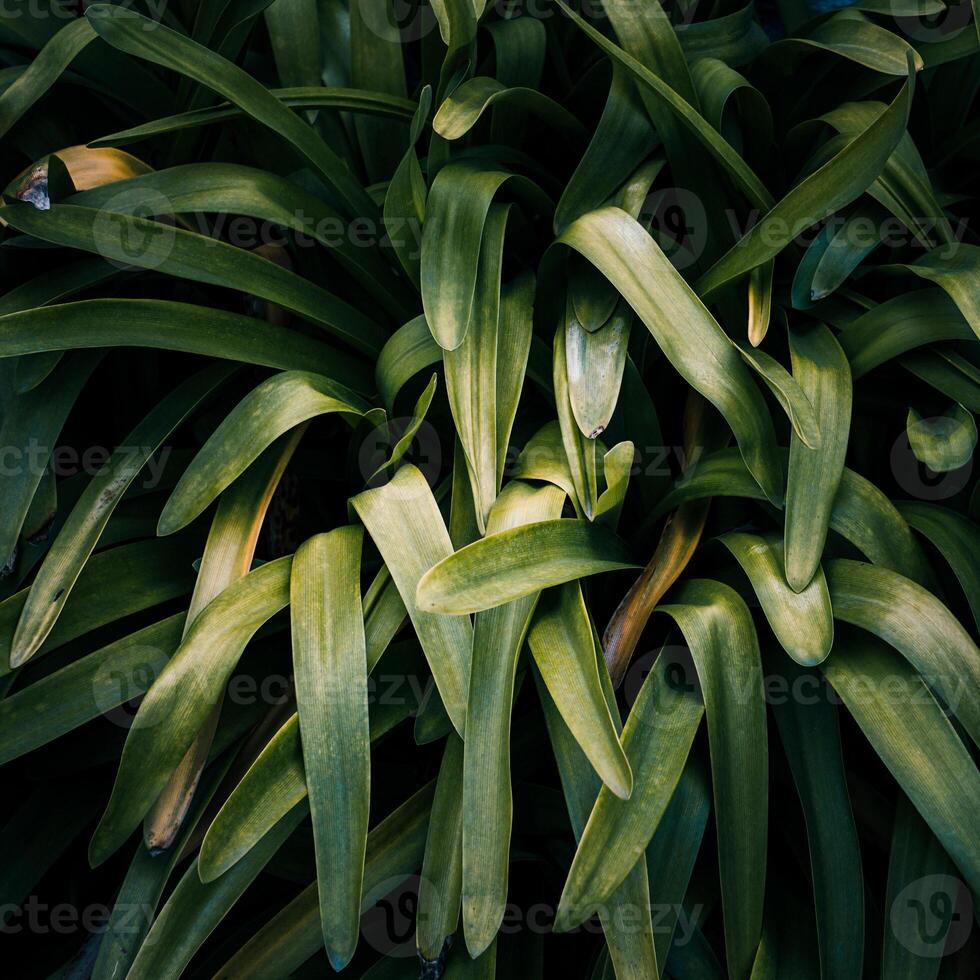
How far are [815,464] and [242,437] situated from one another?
467 mm

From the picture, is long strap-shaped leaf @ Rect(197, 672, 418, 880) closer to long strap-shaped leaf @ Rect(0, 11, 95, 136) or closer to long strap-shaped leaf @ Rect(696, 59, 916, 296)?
long strap-shaped leaf @ Rect(696, 59, 916, 296)

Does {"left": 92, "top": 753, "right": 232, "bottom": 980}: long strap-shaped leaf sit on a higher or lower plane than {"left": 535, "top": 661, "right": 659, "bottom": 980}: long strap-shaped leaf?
higher

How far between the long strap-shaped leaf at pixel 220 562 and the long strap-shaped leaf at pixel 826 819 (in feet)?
1.56

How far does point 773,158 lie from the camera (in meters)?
1.02

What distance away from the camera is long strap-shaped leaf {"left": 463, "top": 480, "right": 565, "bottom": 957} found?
2.10 feet

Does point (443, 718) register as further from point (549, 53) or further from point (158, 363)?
point (549, 53)

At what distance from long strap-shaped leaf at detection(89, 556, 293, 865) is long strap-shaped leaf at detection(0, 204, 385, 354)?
12.8 inches

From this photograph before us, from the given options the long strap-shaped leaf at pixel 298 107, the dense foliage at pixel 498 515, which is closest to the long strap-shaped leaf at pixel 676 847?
the dense foliage at pixel 498 515

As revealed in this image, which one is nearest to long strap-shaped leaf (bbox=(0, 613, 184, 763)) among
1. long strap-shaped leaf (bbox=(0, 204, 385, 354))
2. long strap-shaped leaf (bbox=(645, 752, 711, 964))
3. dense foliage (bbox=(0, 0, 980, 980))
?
dense foliage (bbox=(0, 0, 980, 980))

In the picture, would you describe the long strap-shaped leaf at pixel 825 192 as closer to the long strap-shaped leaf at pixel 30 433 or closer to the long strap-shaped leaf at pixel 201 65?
the long strap-shaped leaf at pixel 201 65

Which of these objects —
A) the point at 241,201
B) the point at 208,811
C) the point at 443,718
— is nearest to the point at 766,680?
the point at 443,718

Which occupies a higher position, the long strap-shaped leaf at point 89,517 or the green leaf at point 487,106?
the green leaf at point 487,106

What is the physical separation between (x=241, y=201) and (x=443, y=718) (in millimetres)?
521

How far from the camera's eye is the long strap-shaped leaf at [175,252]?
784 mm
